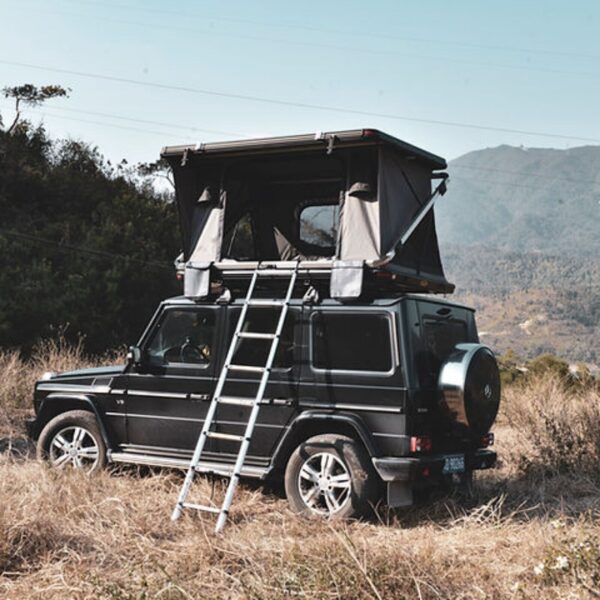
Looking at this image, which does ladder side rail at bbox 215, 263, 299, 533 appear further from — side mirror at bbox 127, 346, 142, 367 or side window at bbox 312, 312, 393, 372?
side mirror at bbox 127, 346, 142, 367

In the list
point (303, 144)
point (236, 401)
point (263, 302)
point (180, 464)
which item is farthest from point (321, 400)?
point (303, 144)

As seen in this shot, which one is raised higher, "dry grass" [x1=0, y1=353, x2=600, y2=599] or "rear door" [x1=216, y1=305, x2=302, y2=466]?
"rear door" [x1=216, y1=305, x2=302, y2=466]

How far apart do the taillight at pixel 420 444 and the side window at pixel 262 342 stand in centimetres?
123

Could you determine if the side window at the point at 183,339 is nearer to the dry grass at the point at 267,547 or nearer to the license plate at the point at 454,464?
the dry grass at the point at 267,547

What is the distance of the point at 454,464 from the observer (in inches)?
274

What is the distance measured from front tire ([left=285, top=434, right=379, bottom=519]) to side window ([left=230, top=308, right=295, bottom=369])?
29.8 inches

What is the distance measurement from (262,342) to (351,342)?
84 cm

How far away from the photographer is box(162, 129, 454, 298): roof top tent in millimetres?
7480

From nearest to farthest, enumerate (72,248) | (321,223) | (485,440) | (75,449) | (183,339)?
(485,440) → (183,339) → (75,449) → (321,223) → (72,248)

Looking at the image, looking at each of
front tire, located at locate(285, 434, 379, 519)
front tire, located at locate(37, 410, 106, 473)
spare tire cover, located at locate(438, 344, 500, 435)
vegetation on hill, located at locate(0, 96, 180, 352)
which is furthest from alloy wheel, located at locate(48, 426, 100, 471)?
vegetation on hill, located at locate(0, 96, 180, 352)

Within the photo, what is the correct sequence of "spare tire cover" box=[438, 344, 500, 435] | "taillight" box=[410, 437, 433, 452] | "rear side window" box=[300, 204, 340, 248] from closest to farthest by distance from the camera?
"taillight" box=[410, 437, 433, 452] < "spare tire cover" box=[438, 344, 500, 435] < "rear side window" box=[300, 204, 340, 248]

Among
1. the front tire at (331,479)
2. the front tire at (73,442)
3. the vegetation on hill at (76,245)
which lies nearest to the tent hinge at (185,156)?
the front tire at (73,442)

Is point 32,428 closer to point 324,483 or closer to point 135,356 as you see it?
point 135,356

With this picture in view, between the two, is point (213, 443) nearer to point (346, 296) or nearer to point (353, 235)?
point (346, 296)
